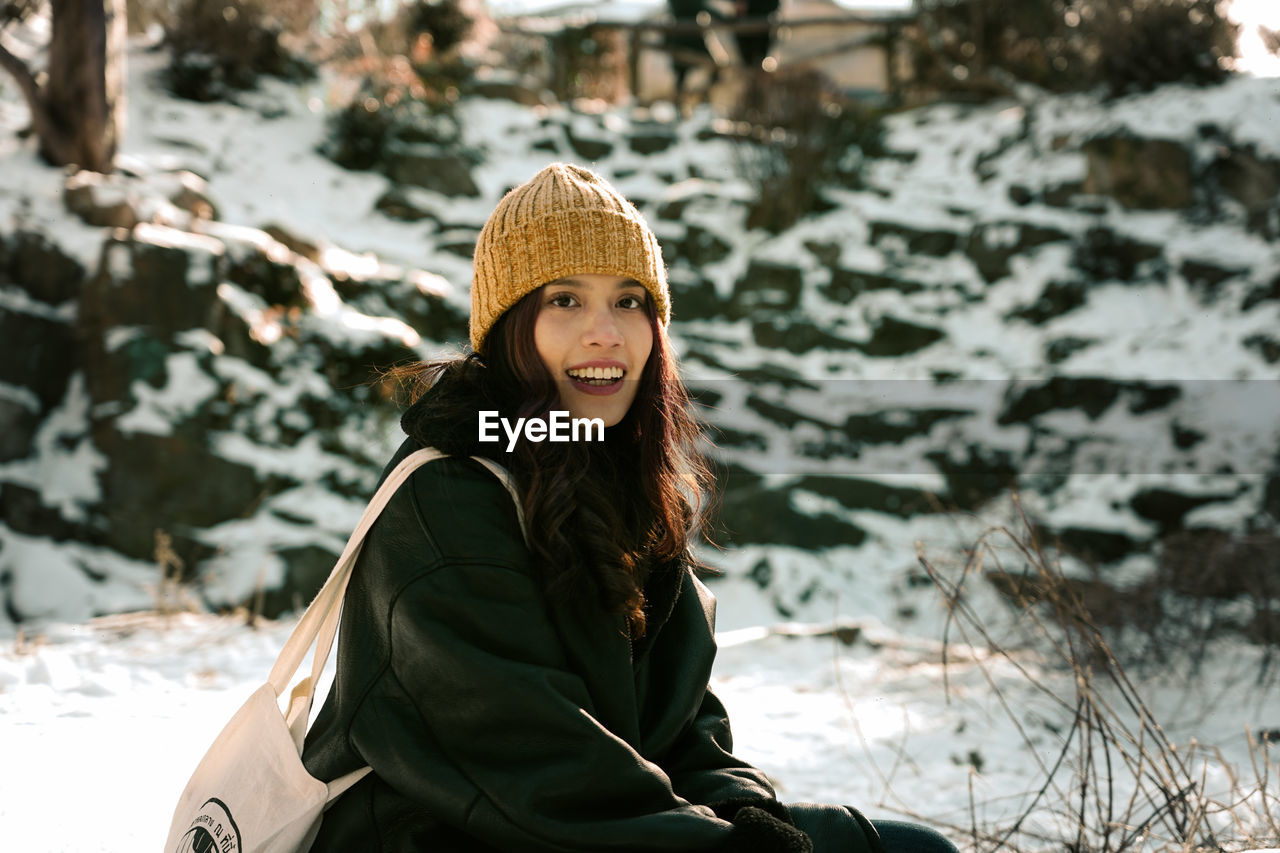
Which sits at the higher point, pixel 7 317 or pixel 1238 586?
pixel 7 317

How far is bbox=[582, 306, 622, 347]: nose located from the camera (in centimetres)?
154

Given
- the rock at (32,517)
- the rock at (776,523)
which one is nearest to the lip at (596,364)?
the rock at (776,523)

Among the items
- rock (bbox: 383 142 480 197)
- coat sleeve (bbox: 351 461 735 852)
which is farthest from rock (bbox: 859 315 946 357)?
coat sleeve (bbox: 351 461 735 852)

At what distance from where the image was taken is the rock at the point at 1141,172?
771 centimetres

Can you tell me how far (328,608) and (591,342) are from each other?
0.55 meters

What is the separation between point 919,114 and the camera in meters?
9.85

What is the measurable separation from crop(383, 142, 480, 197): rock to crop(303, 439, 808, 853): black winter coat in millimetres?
8079

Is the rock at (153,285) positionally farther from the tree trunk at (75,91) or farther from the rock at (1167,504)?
the rock at (1167,504)

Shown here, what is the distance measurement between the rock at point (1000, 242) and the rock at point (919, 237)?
→ 15 centimetres

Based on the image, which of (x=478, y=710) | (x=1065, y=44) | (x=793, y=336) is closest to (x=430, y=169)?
(x=793, y=336)

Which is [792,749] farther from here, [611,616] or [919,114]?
[919,114]

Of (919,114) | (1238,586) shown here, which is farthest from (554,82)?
(1238,586)

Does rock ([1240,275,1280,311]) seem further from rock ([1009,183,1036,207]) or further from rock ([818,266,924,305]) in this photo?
rock ([818,266,924,305])

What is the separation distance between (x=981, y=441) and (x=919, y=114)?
14.3 feet
